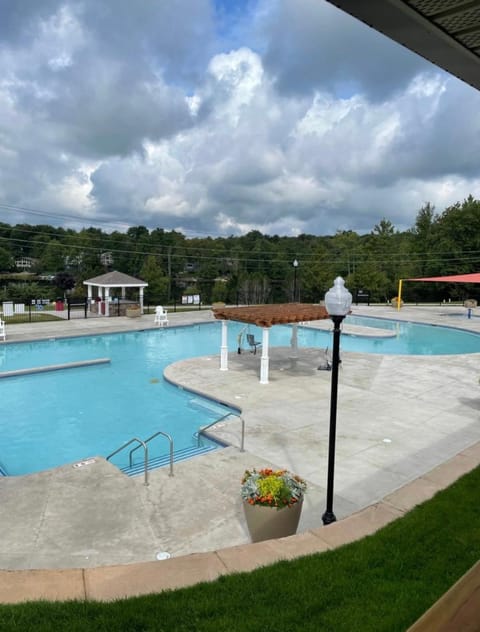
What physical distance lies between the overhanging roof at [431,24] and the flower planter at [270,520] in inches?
158

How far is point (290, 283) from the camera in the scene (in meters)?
48.1

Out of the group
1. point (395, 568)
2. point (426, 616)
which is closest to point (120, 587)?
point (395, 568)

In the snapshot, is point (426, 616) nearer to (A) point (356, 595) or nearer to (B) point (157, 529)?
(A) point (356, 595)

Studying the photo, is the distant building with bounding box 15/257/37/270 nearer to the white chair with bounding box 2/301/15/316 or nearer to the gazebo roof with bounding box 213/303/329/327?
the white chair with bounding box 2/301/15/316

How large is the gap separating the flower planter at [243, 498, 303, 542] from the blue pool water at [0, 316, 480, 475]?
4.33 m

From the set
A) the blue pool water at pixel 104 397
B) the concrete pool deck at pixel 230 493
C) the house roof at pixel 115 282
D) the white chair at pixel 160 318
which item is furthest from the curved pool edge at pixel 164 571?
the house roof at pixel 115 282

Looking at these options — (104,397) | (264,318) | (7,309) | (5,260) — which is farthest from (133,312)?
(5,260)

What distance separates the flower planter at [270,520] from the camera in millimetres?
4340

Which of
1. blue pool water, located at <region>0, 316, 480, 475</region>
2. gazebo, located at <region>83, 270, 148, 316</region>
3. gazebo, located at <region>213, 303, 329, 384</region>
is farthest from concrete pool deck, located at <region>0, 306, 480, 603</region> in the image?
gazebo, located at <region>83, 270, 148, 316</region>

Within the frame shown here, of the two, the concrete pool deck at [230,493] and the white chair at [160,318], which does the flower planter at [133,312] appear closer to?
the white chair at [160,318]

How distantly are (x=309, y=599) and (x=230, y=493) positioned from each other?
115 inches

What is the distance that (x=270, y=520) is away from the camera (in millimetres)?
4352

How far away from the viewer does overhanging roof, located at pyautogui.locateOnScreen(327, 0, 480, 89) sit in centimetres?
234

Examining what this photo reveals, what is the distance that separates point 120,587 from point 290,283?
45.6 metres
